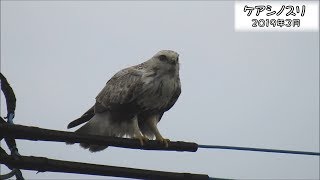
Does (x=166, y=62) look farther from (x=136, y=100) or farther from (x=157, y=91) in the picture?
(x=136, y=100)

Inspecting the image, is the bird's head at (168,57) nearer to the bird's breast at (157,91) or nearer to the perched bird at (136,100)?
the perched bird at (136,100)

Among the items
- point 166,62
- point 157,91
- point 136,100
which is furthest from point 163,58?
point 136,100

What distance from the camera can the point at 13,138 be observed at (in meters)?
4.76

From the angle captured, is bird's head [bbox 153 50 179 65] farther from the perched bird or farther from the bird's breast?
the bird's breast

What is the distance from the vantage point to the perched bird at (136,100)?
6.59m

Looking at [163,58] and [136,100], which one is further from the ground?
[163,58]

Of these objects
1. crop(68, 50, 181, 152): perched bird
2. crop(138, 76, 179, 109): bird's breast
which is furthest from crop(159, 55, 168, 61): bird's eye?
crop(138, 76, 179, 109): bird's breast

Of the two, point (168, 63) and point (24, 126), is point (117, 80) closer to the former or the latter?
point (168, 63)

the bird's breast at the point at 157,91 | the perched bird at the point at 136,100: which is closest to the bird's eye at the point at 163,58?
the perched bird at the point at 136,100

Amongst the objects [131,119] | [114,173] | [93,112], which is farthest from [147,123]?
[114,173]

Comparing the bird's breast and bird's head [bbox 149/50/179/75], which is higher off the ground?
bird's head [bbox 149/50/179/75]

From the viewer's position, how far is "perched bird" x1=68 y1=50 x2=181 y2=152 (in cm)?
659

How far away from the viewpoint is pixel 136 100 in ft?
21.7

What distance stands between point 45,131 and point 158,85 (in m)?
2.06
